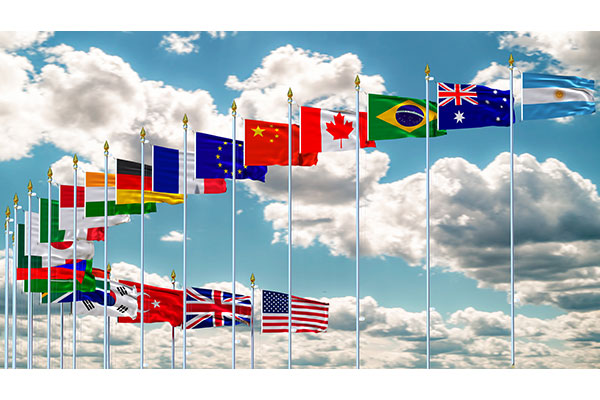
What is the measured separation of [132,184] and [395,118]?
34.1 feet

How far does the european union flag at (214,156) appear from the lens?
3070cm

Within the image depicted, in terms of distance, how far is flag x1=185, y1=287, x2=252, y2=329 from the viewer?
1235 inches

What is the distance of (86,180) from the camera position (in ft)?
106

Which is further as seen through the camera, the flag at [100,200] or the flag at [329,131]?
the flag at [100,200]

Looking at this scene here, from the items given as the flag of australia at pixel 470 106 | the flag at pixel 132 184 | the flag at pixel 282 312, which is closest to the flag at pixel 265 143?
the flag at pixel 132 184

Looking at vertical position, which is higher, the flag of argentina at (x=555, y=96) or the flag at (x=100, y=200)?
the flag of argentina at (x=555, y=96)

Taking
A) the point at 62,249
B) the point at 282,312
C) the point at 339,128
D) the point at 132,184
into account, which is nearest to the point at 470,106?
the point at 339,128

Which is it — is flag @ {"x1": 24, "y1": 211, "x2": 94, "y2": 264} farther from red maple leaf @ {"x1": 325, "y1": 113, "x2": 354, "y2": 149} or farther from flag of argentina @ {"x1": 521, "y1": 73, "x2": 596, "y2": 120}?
flag of argentina @ {"x1": 521, "y1": 73, "x2": 596, "y2": 120}

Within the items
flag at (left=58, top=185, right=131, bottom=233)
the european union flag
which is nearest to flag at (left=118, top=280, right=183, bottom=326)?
flag at (left=58, top=185, right=131, bottom=233)

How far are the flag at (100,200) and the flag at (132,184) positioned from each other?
48 cm

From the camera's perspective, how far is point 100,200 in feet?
107

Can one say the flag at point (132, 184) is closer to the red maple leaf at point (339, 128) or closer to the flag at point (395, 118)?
the red maple leaf at point (339, 128)

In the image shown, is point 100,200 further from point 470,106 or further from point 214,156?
point 470,106

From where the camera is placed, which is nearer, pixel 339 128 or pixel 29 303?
pixel 339 128
